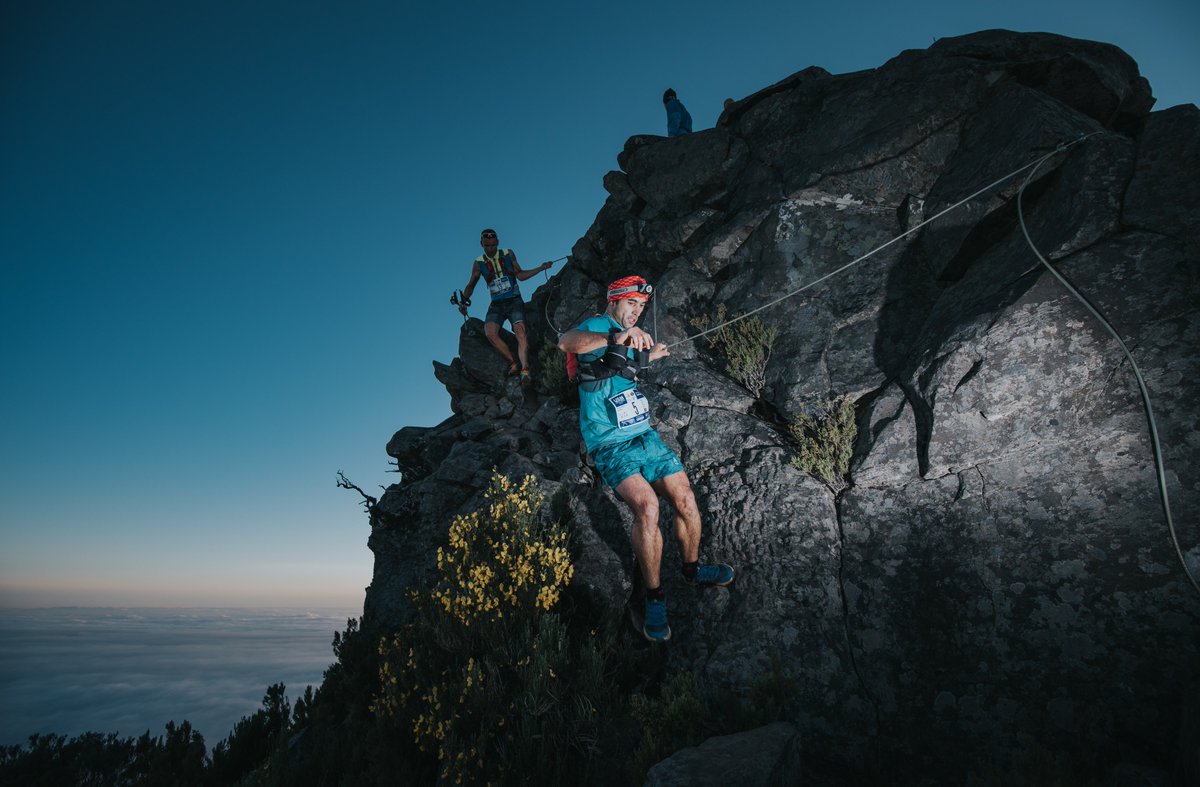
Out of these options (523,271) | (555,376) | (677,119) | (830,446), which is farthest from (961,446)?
(677,119)

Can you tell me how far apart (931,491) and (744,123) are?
860cm

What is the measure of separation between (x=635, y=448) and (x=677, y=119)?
1080 centimetres

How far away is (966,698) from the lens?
3.16 m

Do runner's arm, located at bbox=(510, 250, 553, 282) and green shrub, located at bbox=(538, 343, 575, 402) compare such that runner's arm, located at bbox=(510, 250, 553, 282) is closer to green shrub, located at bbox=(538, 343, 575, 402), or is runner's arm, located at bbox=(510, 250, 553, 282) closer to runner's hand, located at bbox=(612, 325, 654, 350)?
green shrub, located at bbox=(538, 343, 575, 402)

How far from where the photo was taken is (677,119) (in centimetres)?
1206

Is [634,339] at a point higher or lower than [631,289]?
lower

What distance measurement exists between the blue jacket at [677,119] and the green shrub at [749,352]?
7.72 meters

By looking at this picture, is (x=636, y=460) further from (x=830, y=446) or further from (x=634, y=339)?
(x=830, y=446)

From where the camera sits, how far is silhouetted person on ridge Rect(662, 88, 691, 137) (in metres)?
12.0

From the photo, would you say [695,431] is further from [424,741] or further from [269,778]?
[269,778]

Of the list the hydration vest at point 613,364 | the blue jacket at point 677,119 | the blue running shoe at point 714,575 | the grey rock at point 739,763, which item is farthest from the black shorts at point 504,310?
the grey rock at point 739,763

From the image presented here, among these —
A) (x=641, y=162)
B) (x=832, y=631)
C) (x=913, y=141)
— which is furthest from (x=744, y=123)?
(x=832, y=631)

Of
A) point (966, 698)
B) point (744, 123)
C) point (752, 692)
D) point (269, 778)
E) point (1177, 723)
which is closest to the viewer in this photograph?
A: point (1177, 723)

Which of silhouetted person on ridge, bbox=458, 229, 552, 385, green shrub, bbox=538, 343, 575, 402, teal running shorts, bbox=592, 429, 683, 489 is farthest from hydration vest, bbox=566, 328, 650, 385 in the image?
silhouetted person on ridge, bbox=458, 229, 552, 385
